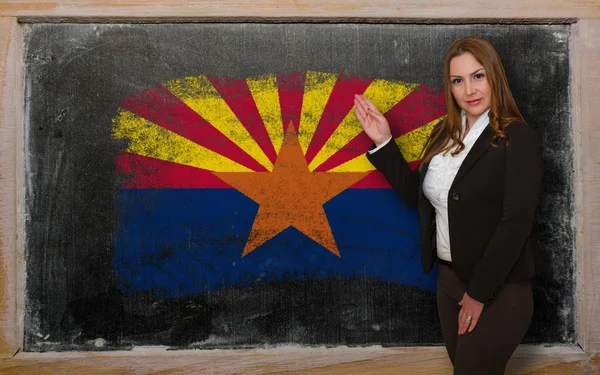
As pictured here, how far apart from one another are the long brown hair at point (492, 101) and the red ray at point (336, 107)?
433mm

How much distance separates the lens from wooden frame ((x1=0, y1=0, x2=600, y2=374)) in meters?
1.90

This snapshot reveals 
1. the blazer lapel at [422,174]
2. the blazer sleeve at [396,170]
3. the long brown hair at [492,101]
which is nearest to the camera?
the long brown hair at [492,101]

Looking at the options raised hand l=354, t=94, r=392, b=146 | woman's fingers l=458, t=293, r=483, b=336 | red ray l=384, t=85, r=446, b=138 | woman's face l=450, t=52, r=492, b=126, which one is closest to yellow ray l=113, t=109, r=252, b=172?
raised hand l=354, t=94, r=392, b=146

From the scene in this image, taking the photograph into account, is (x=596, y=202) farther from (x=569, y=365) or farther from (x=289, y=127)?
(x=289, y=127)

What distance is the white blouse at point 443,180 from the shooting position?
1492mm

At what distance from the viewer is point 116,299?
193cm

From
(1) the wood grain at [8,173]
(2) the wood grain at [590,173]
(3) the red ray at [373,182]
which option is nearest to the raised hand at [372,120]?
(3) the red ray at [373,182]

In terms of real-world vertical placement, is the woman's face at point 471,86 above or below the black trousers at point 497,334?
above

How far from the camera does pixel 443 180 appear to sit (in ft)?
4.95

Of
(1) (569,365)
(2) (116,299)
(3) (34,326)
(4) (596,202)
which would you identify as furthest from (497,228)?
(3) (34,326)
